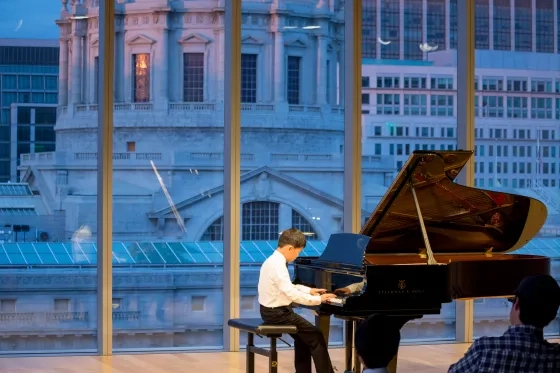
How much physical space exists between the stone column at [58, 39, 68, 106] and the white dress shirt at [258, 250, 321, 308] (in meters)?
2.91

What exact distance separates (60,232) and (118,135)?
913 millimetres

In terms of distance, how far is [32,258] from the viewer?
8.03m

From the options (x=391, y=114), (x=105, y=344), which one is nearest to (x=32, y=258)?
(x=105, y=344)

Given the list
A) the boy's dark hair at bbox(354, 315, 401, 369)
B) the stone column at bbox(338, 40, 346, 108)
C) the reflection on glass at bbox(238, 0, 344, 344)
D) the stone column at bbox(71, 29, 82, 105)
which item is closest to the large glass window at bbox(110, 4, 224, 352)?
the reflection on glass at bbox(238, 0, 344, 344)

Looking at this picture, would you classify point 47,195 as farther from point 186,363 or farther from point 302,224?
point 302,224

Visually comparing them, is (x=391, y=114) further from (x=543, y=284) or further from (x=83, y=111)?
(x=543, y=284)

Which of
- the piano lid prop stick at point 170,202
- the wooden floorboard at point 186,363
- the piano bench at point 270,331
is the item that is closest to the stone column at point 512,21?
the wooden floorboard at point 186,363

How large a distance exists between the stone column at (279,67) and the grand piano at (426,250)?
2263 mm

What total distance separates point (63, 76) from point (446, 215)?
11.2 ft

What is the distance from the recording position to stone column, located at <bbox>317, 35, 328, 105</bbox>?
28.4 ft

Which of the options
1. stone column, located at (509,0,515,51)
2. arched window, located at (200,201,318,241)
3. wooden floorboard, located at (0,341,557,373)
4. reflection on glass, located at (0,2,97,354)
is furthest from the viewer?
stone column, located at (509,0,515,51)

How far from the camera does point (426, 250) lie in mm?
6109

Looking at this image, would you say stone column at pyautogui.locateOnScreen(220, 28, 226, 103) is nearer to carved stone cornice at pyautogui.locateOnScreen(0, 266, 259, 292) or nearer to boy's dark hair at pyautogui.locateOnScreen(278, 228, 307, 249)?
carved stone cornice at pyautogui.locateOnScreen(0, 266, 259, 292)

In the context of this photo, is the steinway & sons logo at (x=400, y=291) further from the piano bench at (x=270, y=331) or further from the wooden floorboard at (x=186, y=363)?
the wooden floorboard at (x=186, y=363)
